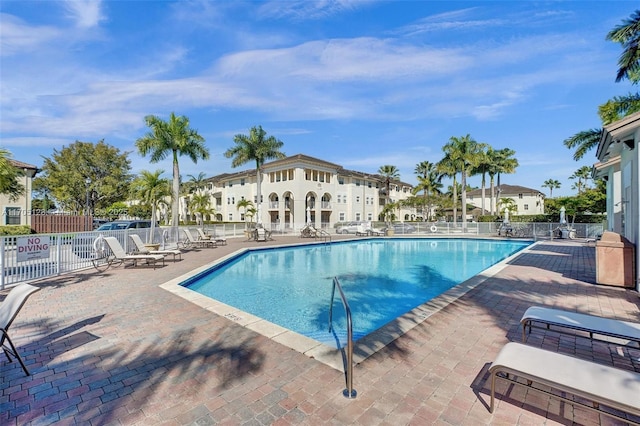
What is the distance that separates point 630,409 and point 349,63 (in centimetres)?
1472

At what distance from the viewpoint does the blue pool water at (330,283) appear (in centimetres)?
703

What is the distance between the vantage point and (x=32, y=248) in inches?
310

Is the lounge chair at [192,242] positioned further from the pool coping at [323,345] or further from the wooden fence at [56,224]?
the wooden fence at [56,224]

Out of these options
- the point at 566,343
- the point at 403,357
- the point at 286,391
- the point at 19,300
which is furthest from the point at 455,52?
the point at 19,300

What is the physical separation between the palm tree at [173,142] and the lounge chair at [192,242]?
556 centimetres

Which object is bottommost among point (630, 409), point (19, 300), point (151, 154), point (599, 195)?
point (630, 409)

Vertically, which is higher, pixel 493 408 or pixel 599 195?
pixel 599 195

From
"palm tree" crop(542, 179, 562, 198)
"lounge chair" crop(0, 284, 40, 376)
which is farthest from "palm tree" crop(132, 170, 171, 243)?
"palm tree" crop(542, 179, 562, 198)

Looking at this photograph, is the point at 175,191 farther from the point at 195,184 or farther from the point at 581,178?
the point at 581,178

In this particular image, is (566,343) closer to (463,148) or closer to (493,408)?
(493,408)

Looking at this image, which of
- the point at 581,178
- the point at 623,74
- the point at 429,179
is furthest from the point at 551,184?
the point at 623,74

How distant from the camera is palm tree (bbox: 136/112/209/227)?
24.9 meters

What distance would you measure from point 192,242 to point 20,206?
20.8m

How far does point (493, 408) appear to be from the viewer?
2725mm
